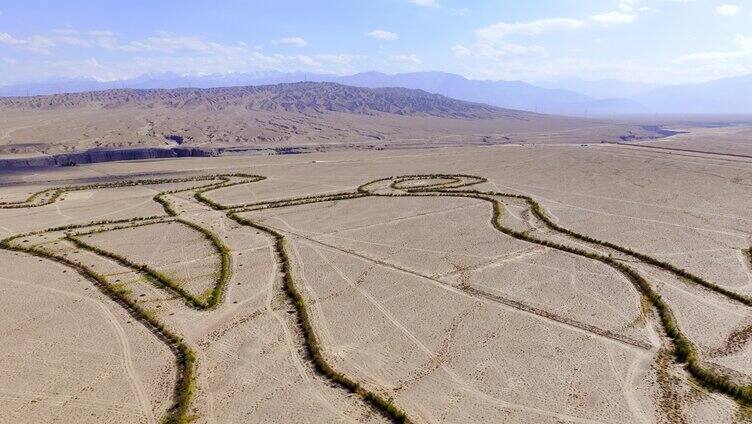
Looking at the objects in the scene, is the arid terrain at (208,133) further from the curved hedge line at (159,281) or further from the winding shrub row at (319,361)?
the winding shrub row at (319,361)

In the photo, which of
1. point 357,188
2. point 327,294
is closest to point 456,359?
point 327,294

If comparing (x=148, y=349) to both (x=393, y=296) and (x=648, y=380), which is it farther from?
(x=648, y=380)

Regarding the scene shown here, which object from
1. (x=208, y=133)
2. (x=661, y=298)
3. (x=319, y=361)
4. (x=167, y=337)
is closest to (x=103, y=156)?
(x=208, y=133)

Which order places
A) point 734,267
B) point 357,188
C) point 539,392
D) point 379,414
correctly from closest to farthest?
point 379,414 → point 539,392 → point 734,267 → point 357,188

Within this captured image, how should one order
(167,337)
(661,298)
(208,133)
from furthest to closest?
(208,133)
(661,298)
(167,337)

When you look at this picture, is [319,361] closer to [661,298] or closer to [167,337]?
→ [167,337]

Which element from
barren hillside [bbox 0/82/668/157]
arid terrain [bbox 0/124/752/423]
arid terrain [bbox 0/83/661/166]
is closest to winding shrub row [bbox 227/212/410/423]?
arid terrain [bbox 0/124/752/423]

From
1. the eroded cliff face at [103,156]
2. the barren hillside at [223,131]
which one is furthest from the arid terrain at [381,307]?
the barren hillside at [223,131]

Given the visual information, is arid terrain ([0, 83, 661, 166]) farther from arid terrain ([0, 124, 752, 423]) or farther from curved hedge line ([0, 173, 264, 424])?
arid terrain ([0, 124, 752, 423])
